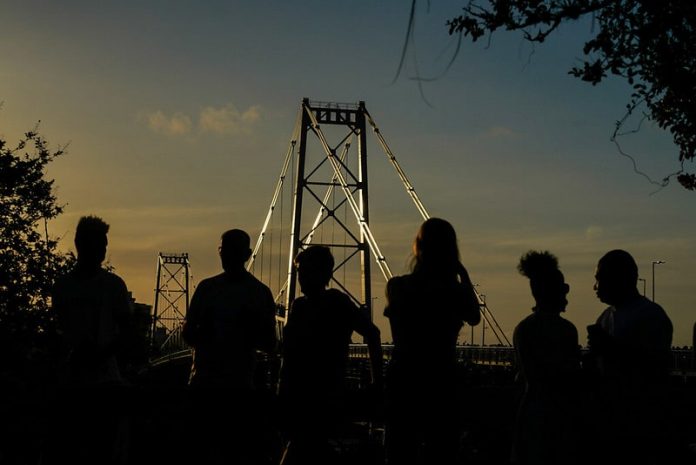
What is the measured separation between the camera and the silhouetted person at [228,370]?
15.9ft

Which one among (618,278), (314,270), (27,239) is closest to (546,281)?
(618,278)

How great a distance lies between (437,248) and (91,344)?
4.54 feet

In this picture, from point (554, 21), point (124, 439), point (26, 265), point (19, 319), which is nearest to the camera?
point (124, 439)

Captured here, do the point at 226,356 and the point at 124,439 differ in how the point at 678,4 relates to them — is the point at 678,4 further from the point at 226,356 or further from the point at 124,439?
the point at 124,439

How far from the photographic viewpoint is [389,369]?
4.68m

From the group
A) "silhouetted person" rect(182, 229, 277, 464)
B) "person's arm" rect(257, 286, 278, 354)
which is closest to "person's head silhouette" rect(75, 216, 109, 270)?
"silhouetted person" rect(182, 229, 277, 464)

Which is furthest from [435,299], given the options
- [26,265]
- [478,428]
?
[26,265]

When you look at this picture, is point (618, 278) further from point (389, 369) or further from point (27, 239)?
point (27, 239)

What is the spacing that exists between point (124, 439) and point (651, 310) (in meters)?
2.15

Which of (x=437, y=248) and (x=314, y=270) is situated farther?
(x=314, y=270)

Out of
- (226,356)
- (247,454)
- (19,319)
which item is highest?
(19,319)

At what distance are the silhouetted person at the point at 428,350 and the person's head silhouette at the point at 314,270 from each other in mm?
290

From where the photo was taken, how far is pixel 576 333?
472 cm

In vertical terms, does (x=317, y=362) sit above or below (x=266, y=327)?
below
